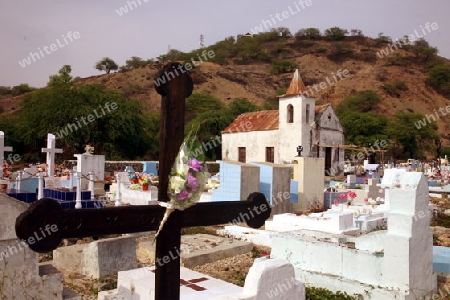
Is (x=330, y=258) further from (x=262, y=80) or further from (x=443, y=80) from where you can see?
(x=443, y=80)

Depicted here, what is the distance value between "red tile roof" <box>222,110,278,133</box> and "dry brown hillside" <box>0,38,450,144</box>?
2785 centimetres

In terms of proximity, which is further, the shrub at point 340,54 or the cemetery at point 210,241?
the shrub at point 340,54

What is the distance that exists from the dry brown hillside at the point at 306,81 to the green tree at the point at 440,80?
1.39m

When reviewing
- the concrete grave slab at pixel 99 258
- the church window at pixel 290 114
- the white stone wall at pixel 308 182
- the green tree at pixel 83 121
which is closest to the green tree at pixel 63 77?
the green tree at pixel 83 121

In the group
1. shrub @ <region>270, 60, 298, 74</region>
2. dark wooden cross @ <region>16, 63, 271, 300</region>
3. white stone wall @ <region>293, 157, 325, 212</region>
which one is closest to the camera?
dark wooden cross @ <region>16, 63, 271, 300</region>

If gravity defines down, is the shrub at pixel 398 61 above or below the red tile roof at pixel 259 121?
above

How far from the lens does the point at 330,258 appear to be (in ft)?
19.3

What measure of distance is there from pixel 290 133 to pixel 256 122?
4.31 metres

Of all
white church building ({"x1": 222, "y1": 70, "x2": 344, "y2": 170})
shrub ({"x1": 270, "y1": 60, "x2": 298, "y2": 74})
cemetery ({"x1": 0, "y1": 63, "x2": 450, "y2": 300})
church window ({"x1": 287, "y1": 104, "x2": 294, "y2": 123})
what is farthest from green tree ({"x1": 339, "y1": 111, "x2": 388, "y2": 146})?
shrub ({"x1": 270, "y1": 60, "x2": 298, "y2": 74})

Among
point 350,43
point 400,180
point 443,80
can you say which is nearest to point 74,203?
point 400,180

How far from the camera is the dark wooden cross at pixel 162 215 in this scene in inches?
72.3

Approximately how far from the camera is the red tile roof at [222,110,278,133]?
30.8m

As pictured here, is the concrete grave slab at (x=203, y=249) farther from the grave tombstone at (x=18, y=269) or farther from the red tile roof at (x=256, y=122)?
the red tile roof at (x=256, y=122)

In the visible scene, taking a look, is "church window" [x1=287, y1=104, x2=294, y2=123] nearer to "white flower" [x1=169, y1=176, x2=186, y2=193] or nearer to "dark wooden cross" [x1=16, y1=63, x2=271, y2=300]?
"dark wooden cross" [x1=16, y1=63, x2=271, y2=300]
